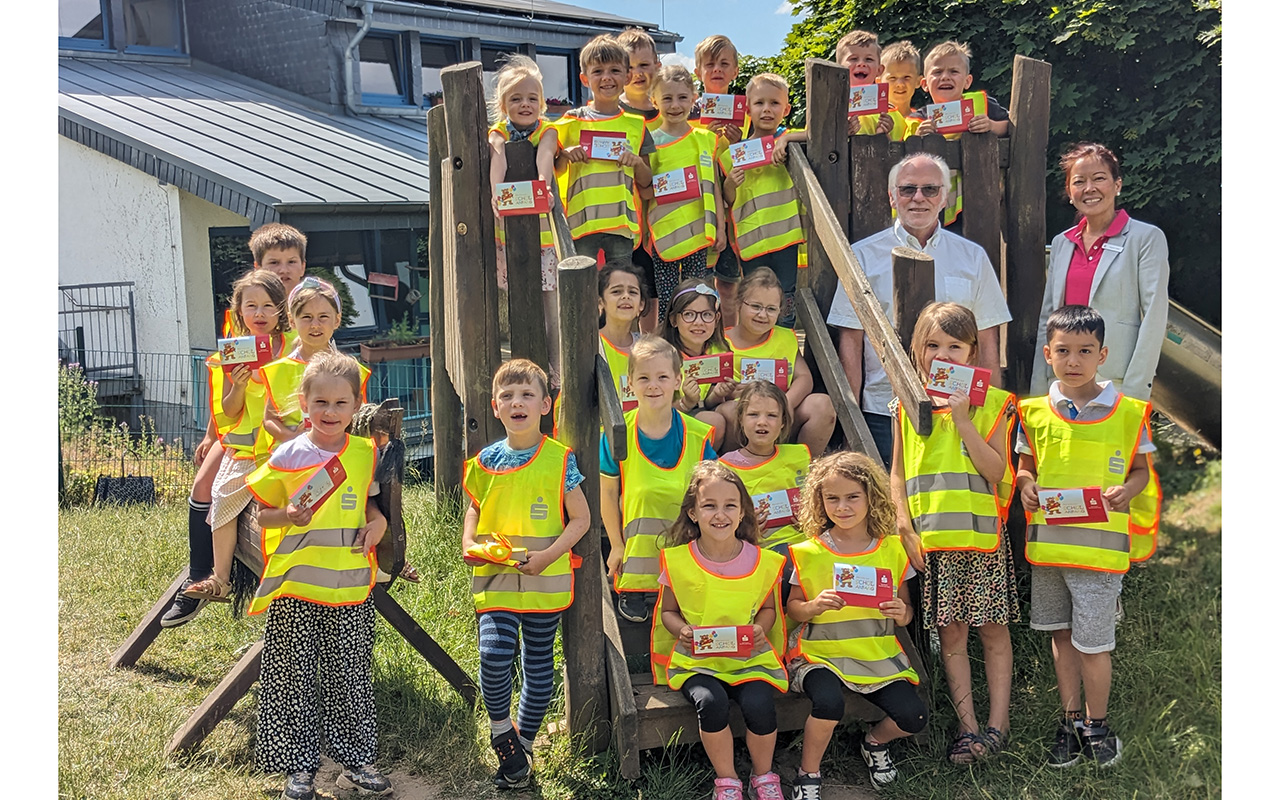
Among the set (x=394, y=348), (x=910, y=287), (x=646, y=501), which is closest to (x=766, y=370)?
(x=910, y=287)

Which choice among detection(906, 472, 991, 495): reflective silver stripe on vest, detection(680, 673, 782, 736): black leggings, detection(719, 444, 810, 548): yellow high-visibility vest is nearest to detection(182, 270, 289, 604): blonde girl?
detection(719, 444, 810, 548): yellow high-visibility vest

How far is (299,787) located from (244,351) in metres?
1.61

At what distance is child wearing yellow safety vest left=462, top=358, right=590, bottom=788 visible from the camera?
3562 millimetres

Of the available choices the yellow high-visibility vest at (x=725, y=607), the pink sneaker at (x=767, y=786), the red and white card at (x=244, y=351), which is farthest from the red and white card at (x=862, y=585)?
the red and white card at (x=244, y=351)

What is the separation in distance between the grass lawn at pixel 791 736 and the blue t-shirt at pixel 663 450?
1008 mm

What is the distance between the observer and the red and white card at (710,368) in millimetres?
4188

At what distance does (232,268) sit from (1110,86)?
839 centimetres

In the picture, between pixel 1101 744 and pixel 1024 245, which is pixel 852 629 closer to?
pixel 1101 744

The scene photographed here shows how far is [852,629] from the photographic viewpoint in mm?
3504

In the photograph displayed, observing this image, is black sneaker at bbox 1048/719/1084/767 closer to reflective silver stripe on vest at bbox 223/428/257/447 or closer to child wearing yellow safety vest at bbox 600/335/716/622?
child wearing yellow safety vest at bbox 600/335/716/622

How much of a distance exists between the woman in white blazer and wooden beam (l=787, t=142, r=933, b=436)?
0.76 metres

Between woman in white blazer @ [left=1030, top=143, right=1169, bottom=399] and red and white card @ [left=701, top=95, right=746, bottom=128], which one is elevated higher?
red and white card @ [left=701, top=95, right=746, bottom=128]

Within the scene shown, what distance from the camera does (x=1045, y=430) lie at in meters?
3.56

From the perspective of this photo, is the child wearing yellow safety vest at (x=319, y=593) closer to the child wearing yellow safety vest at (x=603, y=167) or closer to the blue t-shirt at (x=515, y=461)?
the blue t-shirt at (x=515, y=461)
